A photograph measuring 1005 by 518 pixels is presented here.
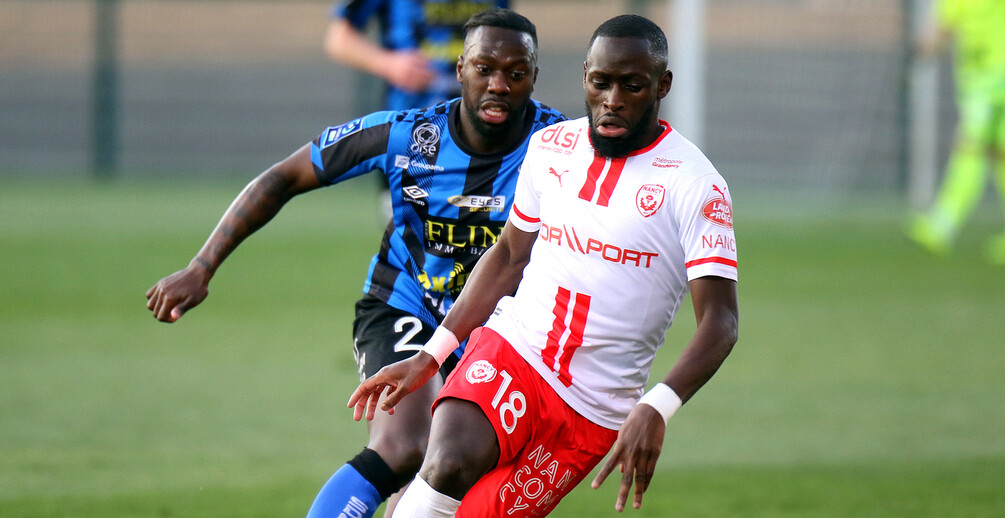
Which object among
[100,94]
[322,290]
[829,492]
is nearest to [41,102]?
[100,94]

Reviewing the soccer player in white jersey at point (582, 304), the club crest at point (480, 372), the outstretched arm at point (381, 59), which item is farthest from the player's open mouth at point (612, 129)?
the outstretched arm at point (381, 59)

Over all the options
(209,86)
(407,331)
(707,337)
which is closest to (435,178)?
(407,331)

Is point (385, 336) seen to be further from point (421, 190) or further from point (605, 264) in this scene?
point (605, 264)

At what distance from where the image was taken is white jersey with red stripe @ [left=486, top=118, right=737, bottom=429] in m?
3.30

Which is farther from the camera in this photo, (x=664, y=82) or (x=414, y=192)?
(x=414, y=192)

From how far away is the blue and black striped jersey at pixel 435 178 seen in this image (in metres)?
4.06

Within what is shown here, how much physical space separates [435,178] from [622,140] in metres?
0.94

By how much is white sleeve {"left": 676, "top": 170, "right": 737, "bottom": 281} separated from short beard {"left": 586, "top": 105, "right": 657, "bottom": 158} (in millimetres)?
227

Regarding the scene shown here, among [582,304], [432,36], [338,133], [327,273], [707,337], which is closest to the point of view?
[707,337]

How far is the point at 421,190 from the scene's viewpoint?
13.5 ft

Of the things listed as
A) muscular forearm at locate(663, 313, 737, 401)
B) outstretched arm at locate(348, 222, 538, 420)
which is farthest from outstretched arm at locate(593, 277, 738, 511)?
outstretched arm at locate(348, 222, 538, 420)

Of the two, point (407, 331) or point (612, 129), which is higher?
point (612, 129)

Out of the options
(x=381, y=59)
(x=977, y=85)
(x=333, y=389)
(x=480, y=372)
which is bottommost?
(x=333, y=389)

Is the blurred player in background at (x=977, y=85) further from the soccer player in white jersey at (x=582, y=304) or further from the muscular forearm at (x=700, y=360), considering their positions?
the muscular forearm at (x=700, y=360)
